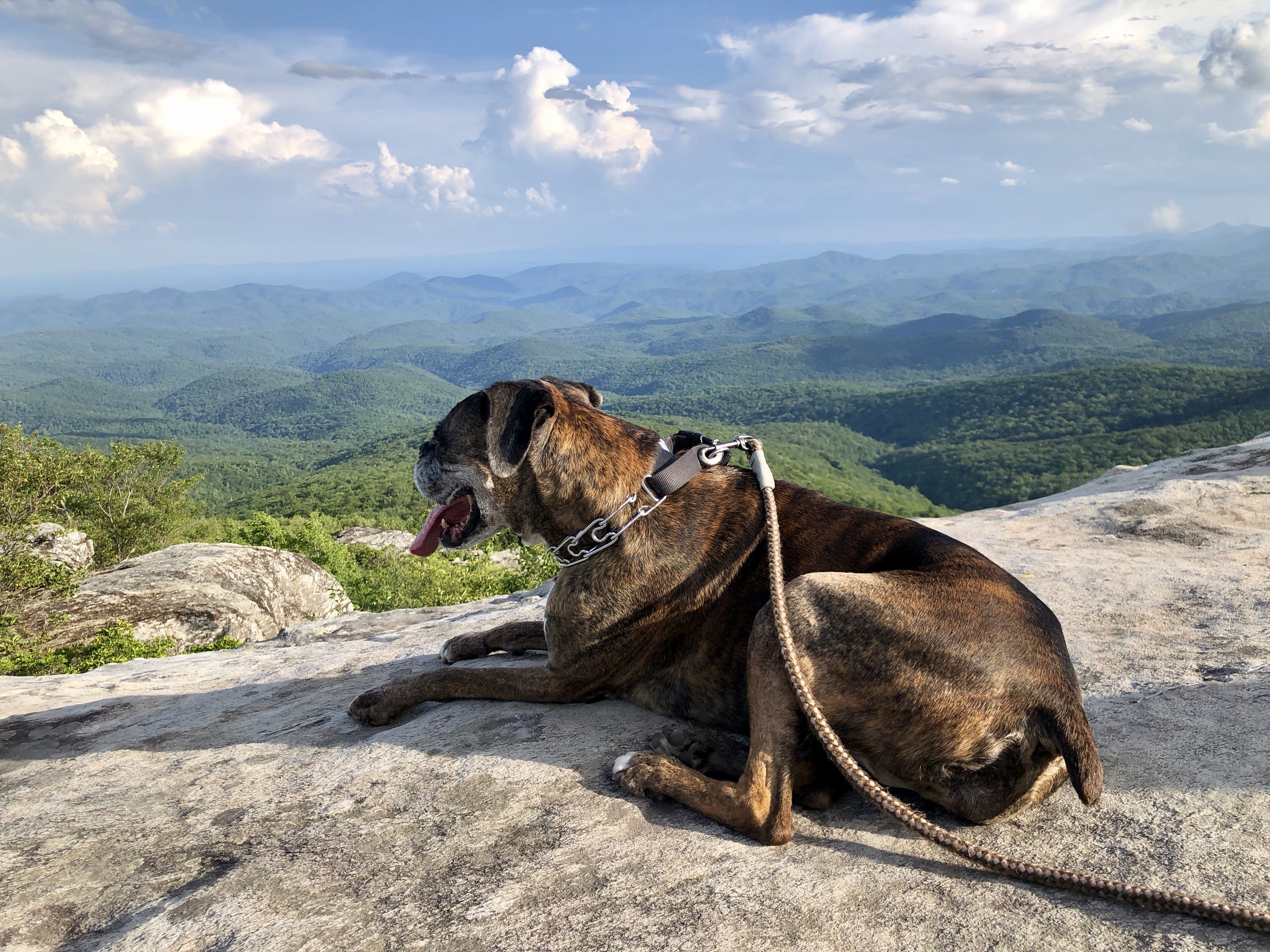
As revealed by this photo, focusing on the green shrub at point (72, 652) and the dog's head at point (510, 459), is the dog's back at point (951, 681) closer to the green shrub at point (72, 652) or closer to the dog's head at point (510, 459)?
the dog's head at point (510, 459)

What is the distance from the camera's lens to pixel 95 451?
121 feet

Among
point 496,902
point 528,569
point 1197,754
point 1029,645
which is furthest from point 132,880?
point 528,569

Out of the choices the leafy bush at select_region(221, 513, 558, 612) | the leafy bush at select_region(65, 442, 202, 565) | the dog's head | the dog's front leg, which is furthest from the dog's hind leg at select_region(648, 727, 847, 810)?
the leafy bush at select_region(65, 442, 202, 565)

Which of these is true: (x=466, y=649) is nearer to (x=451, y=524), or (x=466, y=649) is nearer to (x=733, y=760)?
(x=451, y=524)

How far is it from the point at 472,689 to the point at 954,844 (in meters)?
3.44

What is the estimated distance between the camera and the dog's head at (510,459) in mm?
5188

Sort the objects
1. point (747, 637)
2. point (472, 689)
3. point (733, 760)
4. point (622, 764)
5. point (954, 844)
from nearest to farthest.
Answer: point (954, 844) < point (622, 764) < point (733, 760) < point (747, 637) < point (472, 689)

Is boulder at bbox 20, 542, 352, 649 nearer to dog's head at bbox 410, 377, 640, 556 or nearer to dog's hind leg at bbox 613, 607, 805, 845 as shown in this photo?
dog's head at bbox 410, 377, 640, 556

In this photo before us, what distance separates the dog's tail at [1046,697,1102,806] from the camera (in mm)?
3566

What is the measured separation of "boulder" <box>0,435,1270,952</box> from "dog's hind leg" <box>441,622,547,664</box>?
16cm

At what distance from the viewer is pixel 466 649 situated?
6.80m

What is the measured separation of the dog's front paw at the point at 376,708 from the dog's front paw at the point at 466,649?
1095mm

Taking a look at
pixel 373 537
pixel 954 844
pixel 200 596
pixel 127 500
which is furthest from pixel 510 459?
pixel 373 537

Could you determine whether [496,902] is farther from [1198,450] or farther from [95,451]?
[95,451]
